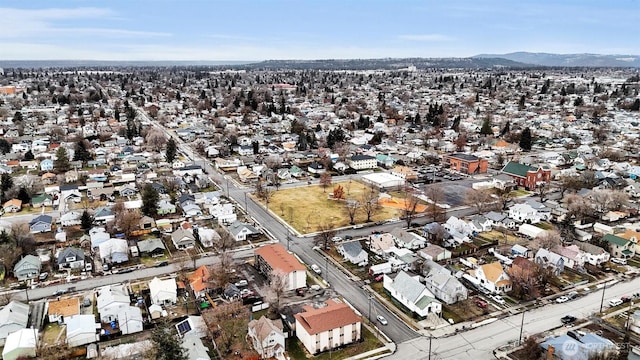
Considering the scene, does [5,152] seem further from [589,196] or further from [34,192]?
[589,196]

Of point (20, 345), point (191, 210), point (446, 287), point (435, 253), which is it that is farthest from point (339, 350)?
point (191, 210)

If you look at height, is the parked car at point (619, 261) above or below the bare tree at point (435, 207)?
below

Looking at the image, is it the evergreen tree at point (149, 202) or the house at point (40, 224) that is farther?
the evergreen tree at point (149, 202)

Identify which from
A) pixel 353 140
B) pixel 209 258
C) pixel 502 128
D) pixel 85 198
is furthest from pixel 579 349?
pixel 502 128

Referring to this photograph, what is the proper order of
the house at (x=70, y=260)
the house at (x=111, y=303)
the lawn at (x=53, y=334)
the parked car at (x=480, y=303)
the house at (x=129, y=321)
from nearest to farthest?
the lawn at (x=53, y=334)
the house at (x=129, y=321)
the house at (x=111, y=303)
the parked car at (x=480, y=303)
the house at (x=70, y=260)

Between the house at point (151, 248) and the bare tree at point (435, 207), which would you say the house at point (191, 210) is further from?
the bare tree at point (435, 207)

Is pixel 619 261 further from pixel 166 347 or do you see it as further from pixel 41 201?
pixel 41 201

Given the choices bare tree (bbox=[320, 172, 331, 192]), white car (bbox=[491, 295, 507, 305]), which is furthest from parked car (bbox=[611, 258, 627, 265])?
bare tree (bbox=[320, 172, 331, 192])

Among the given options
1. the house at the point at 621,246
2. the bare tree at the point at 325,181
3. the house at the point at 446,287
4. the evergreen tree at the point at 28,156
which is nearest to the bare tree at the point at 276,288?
the house at the point at 446,287
